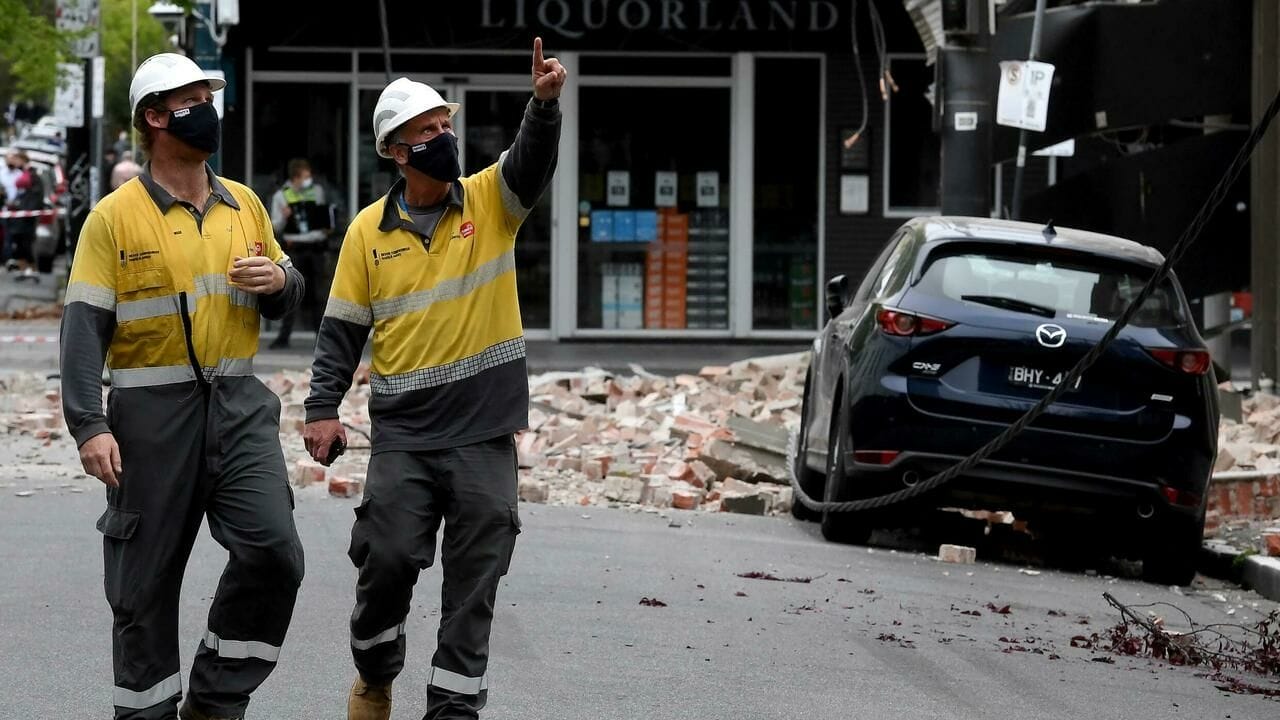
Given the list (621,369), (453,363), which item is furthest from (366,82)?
(453,363)

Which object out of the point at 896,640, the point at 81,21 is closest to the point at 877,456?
the point at 896,640

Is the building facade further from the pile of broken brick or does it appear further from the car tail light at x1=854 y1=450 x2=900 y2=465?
the car tail light at x1=854 y1=450 x2=900 y2=465

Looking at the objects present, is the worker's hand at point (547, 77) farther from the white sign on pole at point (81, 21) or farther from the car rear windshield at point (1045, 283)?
the white sign on pole at point (81, 21)

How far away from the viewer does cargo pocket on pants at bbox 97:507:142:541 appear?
571 cm

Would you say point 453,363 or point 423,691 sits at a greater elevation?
point 453,363

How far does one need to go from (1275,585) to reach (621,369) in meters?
11.2

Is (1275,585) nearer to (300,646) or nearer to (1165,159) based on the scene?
(300,646)

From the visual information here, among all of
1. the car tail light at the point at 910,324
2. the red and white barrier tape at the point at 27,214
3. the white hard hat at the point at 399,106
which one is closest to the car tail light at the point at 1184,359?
the car tail light at the point at 910,324

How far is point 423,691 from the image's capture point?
6.88m

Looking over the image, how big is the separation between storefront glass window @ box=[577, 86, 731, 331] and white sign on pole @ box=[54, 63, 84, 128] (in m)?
10.2

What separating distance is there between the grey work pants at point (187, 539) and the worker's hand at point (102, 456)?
7.3 inches

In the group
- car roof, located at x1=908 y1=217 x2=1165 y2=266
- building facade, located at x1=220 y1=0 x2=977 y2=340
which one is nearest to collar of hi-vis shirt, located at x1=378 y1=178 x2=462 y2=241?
car roof, located at x1=908 y1=217 x2=1165 y2=266

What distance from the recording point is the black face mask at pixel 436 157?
19.4ft

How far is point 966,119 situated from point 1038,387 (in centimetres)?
504
